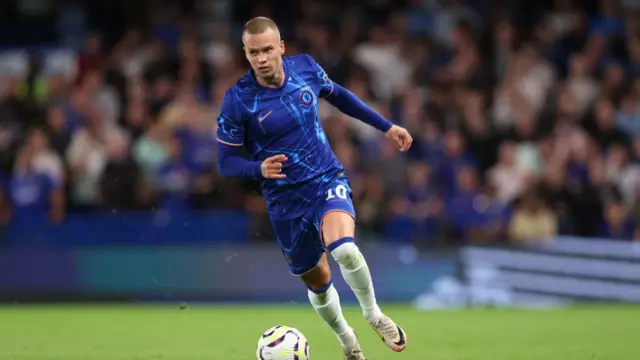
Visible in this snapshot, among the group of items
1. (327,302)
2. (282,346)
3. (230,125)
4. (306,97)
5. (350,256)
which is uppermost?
(306,97)

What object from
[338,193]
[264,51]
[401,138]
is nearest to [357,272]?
[338,193]

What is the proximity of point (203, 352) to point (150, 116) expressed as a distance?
7.78 meters

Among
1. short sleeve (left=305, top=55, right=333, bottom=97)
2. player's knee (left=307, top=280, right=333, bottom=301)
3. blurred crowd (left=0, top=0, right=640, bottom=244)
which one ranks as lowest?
blurred crowd (left=0, top=0, right=640, bottom=244)

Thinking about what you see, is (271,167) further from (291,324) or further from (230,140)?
(291,324)

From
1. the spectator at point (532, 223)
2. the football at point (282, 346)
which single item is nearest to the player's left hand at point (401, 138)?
the football at point (282, 346)

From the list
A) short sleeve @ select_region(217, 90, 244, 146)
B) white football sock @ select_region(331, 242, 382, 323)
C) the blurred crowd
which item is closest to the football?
white football sock @ select_region(331, 242, 382, 323)

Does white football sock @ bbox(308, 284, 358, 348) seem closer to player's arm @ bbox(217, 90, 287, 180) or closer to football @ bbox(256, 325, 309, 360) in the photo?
football @ bbox(256, 325, 309, 360)

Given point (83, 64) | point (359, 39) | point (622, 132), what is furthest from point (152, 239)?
point (622, 132)

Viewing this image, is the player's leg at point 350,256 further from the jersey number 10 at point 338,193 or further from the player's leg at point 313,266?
the player's leg at point 313,266

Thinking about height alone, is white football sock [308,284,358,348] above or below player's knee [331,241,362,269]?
below

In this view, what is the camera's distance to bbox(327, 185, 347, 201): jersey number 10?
877 centimetres

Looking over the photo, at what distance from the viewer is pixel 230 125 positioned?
8.79 metres

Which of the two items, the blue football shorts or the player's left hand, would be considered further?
the player's left hand

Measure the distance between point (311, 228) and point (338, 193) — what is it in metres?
0.33
